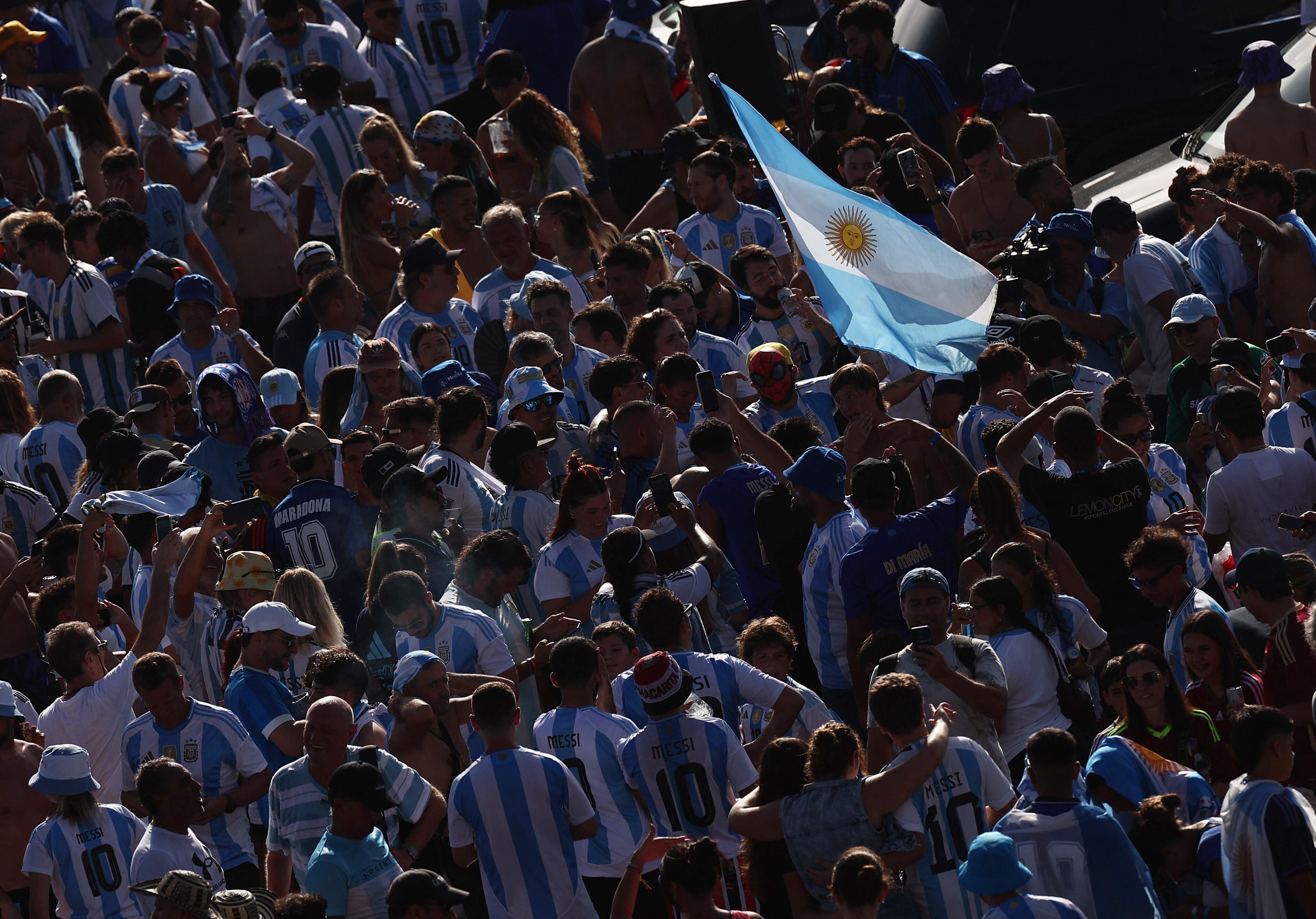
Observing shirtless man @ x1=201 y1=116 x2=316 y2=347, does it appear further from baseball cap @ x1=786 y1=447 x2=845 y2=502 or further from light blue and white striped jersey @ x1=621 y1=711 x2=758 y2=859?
light blue and white striped jersey @ x1=621 y1=711 x2=758 y2=859

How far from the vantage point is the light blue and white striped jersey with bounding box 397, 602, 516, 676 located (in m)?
7.42

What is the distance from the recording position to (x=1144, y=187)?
11.4 metres

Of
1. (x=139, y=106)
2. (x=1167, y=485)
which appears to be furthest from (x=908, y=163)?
(x=139, y=106)

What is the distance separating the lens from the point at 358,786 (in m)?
6.11

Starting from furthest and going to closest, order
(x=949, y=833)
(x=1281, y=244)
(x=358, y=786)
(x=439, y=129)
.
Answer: (x=439, y=129), (x=1281, y=244), (x=358, y=786), (x=949, y=833)

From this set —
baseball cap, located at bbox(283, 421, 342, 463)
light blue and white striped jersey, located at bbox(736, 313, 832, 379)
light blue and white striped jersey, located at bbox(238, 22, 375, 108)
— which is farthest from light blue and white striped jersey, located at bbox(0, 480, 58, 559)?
light blue and white striped jersey, located at bbox(238, 22, 375, 108)

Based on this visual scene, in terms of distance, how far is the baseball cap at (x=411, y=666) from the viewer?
6910mm

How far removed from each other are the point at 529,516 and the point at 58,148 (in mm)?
7818

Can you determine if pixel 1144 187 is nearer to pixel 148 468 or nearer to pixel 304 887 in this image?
pixel 148 468

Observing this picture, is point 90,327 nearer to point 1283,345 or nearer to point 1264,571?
point 1283,345

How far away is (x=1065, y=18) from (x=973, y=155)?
2151mm

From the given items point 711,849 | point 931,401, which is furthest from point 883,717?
point 931,401

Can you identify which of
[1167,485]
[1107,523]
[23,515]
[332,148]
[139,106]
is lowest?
[1167,485]

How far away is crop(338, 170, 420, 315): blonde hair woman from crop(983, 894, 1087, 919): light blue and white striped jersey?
7.09 metres
